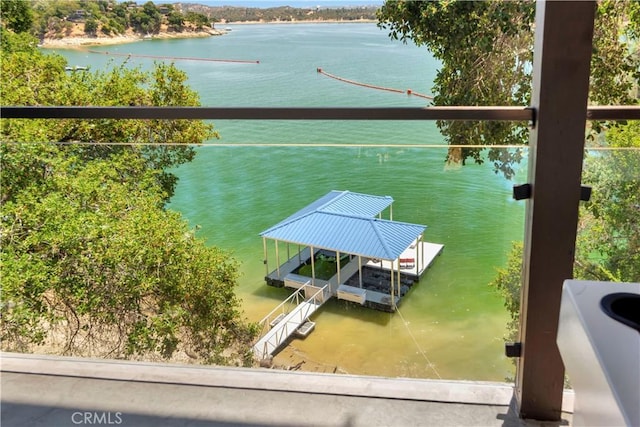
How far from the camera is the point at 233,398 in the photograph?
1.99 metres

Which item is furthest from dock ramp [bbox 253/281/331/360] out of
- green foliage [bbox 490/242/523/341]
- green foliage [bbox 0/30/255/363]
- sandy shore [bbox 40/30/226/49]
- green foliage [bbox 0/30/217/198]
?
green foliage [bbox 0/30/217/198]

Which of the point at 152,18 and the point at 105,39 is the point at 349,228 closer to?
the point at 152,18

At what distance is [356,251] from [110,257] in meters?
1.22

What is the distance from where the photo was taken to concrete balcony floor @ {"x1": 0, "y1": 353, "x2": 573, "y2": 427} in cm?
186

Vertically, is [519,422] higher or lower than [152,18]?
lower

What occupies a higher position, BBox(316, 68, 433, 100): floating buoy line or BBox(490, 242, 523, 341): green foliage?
BBox(316, 68, 433, 100): floating buoy line

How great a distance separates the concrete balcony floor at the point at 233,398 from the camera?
1.86 m

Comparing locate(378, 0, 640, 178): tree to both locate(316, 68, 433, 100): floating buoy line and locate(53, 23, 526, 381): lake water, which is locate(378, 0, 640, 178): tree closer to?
locate(316, 68, 433, 100): floating buoy line

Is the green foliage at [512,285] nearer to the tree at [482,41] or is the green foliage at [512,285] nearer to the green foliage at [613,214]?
the green foliage at [613,214]

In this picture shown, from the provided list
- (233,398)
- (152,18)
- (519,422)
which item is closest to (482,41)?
(152,18)

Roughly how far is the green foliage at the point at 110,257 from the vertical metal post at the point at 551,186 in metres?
1.12

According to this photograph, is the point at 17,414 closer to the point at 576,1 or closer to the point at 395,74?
the point at 576,1

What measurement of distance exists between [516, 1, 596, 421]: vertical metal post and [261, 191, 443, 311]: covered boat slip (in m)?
0.50

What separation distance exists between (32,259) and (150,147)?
90cm
